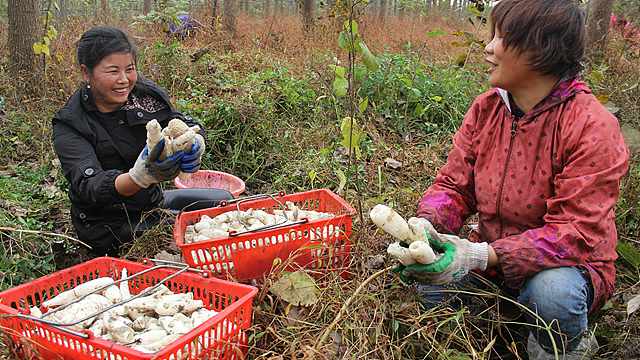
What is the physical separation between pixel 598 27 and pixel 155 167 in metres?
4.83

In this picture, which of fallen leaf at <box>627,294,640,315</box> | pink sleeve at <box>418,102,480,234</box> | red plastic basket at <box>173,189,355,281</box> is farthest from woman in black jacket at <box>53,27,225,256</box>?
fallen leaf at <box>627,294,640,315</box>

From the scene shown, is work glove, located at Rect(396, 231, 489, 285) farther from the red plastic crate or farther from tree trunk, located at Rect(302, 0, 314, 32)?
tree trunk, located at Rect(302, 0, 314, 32)

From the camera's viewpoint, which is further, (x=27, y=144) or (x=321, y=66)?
(x=321, y=66)

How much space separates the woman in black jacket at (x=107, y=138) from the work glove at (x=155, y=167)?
0.06 meters

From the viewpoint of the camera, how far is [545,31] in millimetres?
1769

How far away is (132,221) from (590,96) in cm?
201

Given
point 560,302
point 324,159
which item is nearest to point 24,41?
point 324,159

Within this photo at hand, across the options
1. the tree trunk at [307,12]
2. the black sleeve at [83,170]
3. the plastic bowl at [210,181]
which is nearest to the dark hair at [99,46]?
the black sleeve at [83,170]

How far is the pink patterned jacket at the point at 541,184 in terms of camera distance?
1.73 meters

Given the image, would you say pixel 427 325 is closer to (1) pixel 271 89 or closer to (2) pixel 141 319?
(2) pixel 141 319

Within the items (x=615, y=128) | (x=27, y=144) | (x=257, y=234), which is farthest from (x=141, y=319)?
(x=27, y=144)

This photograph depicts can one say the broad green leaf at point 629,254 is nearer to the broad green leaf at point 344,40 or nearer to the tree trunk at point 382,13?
the broad green leaf at point 344,40

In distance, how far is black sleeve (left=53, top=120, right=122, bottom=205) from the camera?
2256 millimetres

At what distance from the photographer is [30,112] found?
169 inches
